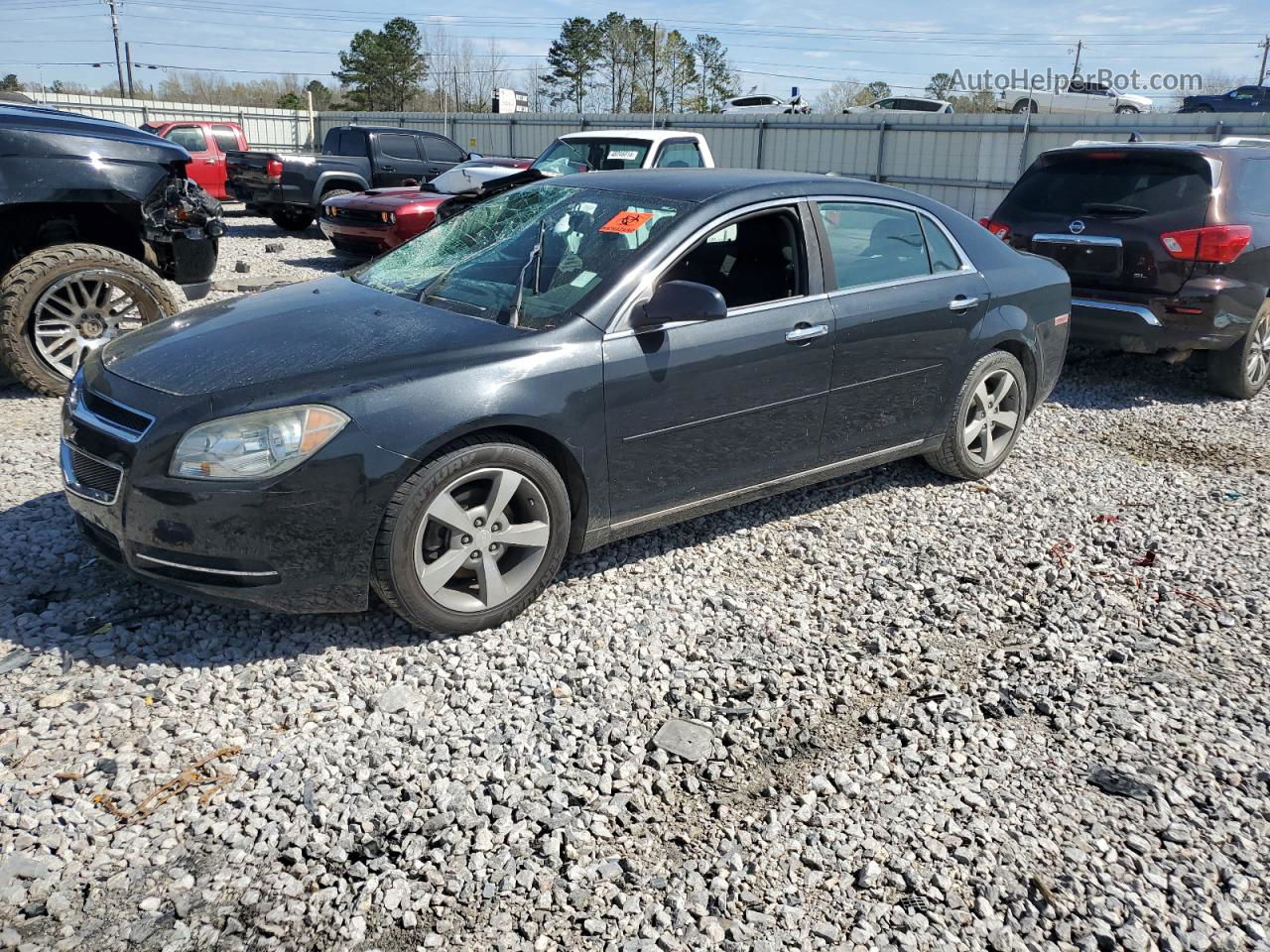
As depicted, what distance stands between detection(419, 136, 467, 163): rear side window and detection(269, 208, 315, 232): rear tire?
2.59m

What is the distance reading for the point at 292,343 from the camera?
3840mm

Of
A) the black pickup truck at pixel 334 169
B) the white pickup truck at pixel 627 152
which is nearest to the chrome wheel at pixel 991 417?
the white pickup truck at pixel 627 152

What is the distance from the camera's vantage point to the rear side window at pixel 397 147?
58.9 ft

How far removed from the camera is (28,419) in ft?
20.4

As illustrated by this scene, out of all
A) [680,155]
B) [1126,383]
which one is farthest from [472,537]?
[680,155]

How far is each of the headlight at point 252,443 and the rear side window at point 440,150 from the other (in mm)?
16264

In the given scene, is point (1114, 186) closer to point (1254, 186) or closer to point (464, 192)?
point (1254, 186)

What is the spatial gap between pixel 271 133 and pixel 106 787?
3495cm

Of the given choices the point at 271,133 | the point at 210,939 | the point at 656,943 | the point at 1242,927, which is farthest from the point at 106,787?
the point at 271,133

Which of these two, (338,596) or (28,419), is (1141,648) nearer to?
(338,596)

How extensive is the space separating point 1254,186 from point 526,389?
6495 millimetres

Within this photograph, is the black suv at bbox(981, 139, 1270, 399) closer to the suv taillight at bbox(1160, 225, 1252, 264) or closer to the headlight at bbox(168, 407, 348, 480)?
the suv taillight at bbox(1160, 225, 1252, 264)

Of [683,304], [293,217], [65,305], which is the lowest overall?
[293,217]

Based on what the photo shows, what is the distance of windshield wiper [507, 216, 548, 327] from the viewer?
3.98m
